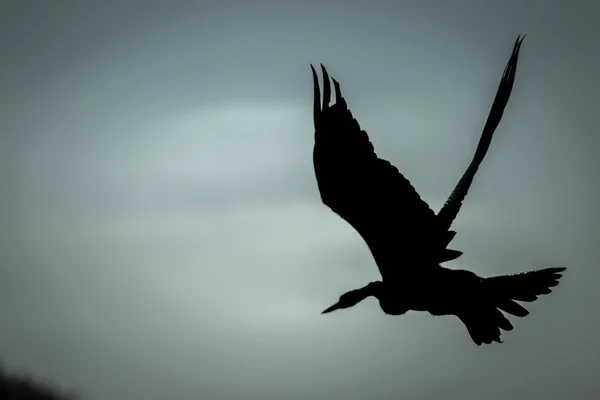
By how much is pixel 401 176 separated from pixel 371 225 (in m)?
0.73

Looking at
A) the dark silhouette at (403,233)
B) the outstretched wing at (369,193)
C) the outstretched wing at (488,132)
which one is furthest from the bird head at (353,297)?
the outstretched wing at (488,132)

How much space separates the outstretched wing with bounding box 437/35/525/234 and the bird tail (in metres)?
0.87

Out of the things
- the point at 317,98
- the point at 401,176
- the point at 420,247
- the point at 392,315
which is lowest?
the point at 392,315

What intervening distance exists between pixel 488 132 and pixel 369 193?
1.65 m

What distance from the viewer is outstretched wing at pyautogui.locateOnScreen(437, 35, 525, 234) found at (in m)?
10.8

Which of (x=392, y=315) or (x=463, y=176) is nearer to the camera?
(x=392, y=315)

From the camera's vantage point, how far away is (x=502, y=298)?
10.8 meters

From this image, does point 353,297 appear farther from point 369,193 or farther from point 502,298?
point 502,298

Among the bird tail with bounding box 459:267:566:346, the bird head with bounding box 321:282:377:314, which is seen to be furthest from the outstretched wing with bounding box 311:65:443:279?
the bird tail with bounding box 459:267:566:346

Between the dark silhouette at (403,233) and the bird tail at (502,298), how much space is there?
0.04 ft

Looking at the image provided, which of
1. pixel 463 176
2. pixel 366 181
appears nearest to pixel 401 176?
pixel 366 181

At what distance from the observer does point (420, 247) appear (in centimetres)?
1063

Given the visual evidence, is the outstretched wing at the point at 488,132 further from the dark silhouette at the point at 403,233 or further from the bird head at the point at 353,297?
the bird head at the point at 353,297

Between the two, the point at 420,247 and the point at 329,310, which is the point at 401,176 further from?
the point at 329,310
